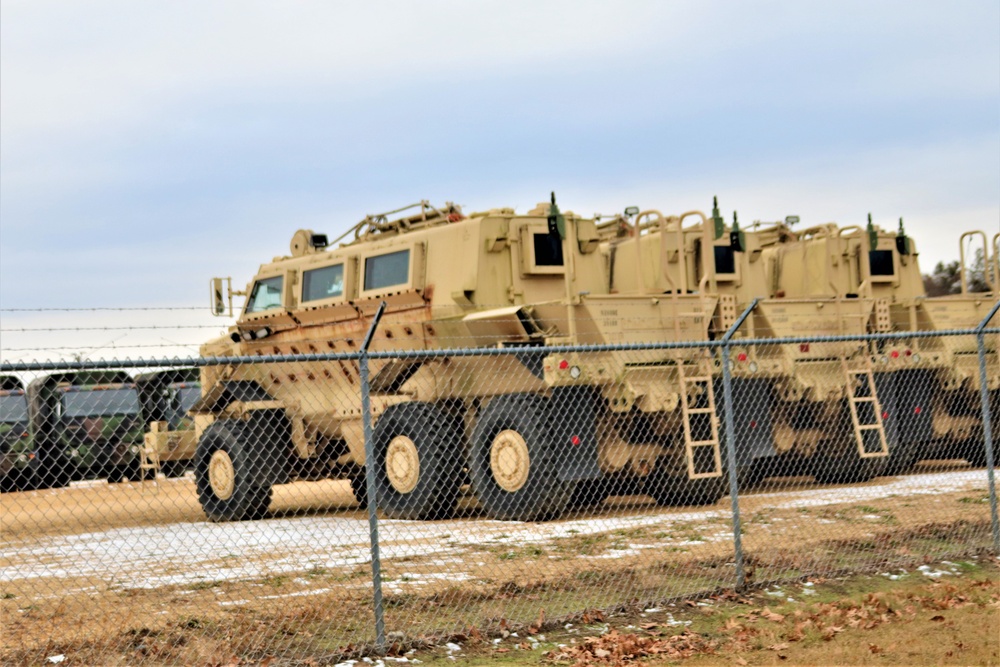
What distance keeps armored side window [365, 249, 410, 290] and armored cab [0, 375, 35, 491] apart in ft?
29.6

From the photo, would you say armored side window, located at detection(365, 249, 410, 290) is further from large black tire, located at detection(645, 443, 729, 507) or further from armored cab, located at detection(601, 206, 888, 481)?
large black tire, located at detection(645, 443, 729, 507)

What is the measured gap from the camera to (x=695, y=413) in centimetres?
1355

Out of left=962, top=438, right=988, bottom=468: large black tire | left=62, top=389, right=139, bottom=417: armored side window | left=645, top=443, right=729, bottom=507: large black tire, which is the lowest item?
left=962, top=438, right=988, bottom=468: large black tire

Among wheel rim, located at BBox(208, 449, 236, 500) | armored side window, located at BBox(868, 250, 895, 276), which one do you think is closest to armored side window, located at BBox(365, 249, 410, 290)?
wheel rim, located at BBox(208, 449, 236, 500)

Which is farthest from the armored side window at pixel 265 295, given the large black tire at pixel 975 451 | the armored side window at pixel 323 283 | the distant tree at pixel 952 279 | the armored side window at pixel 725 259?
the distant tree at pixel 952 279

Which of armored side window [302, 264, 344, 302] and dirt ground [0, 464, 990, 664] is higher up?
armored side window [302, 264, 344, 302]

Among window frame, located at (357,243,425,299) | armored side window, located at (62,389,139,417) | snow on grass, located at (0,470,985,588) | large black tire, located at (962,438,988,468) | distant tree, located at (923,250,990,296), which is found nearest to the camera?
snow on grass, located at (0,470,985,588)

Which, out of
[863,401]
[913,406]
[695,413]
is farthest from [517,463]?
[913,406]

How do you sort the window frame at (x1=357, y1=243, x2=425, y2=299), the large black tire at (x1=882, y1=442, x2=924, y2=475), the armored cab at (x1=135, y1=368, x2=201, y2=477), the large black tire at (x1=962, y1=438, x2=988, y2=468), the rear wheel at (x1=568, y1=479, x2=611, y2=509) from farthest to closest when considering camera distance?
the armored cab at (x1=135, y1=368, x2=201, y2=477), the large black tire at (x1=962, y1=438, x2=988, y2=468), the large black tire at (x1=882, y1=442, x2=924, y2=475), the window frame at (x1=357, y1=243, x2=425, y2=299), the rear wheel at (x1=568, y1=479, x2=611, y2=509)

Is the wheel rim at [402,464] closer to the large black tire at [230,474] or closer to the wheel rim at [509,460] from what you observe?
Result: the wheel rim at [509,460]

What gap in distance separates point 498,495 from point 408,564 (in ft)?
8.89

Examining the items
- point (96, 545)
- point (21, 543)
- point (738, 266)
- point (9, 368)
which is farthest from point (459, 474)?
point (9, 368)

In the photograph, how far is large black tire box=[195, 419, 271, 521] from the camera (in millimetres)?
15898

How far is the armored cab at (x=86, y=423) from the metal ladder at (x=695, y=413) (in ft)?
44.3
